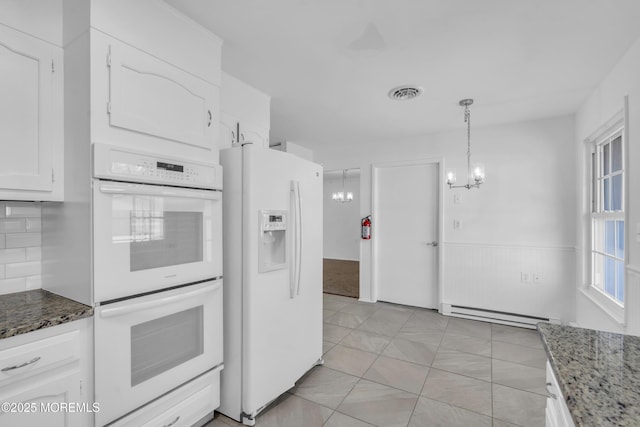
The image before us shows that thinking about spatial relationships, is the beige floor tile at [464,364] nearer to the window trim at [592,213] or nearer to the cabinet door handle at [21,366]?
the window trim at [592,213]

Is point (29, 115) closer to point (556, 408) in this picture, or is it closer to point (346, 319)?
point (556, 408)

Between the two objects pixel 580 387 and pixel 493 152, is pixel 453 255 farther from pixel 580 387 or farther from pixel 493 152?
pixel 580 387

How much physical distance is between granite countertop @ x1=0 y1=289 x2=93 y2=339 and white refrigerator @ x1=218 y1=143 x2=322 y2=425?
0.81m

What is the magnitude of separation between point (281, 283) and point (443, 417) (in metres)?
1.38

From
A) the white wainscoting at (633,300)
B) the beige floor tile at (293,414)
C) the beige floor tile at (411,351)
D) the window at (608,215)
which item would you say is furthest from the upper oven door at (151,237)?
the window at (608,215)

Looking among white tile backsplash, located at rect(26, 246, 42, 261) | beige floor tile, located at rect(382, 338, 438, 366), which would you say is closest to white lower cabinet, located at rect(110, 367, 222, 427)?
white tile backsplash, located at rect(26, 246, 42, 261)

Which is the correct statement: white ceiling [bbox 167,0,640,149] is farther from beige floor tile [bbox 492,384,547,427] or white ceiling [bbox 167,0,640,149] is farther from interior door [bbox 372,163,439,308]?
beige floor tile [bbox 492,384,547,427]

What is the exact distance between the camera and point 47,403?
124 cm

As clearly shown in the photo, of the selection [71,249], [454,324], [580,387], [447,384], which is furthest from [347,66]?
[454,324]

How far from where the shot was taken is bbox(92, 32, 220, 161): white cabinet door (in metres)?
1.40

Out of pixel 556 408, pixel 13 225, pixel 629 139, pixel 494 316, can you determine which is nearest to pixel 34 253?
pixel 13 225

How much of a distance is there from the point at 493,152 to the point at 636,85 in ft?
6.05

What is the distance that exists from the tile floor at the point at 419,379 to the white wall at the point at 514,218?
1.54 feet

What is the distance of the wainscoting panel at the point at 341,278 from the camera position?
527 centimetres
